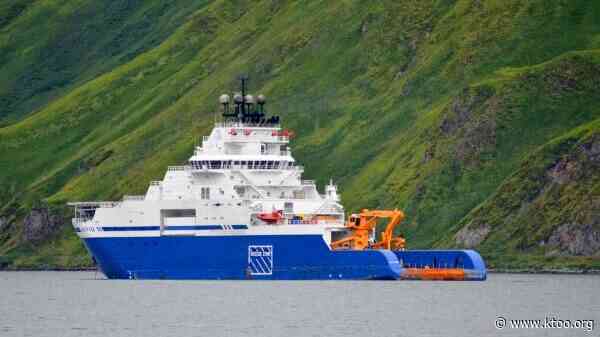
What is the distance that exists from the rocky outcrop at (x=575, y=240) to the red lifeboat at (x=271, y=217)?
103ft

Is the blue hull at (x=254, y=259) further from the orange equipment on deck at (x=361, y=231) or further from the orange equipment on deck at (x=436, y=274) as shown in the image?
the orange equipment on deck at (x=361, y=231)

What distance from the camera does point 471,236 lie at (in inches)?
4966

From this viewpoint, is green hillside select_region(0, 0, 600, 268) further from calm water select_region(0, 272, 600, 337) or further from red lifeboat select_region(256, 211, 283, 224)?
red lifeboat select_region(256, 211, 283, 224)

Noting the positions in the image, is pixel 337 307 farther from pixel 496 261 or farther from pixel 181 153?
pixel 181 153

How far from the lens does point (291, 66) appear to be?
187 m

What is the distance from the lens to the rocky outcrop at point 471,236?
125 metres

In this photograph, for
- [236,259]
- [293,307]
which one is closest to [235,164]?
[236,259]

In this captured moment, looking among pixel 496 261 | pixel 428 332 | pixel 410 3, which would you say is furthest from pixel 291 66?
pixel 428 332

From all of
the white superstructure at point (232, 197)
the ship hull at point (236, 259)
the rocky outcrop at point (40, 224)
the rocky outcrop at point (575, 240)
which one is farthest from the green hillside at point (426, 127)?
the ship hull at point (236, 259)

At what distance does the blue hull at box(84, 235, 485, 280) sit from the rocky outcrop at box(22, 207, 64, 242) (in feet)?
224

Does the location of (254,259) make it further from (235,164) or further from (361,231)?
(361,231)

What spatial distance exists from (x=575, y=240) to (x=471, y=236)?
11078mm

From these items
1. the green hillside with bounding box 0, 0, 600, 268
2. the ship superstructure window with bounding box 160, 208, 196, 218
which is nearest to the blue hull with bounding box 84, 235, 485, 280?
the ship superstructure window with bounding box 160, 208, 196, 218

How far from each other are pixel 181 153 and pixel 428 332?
113m
